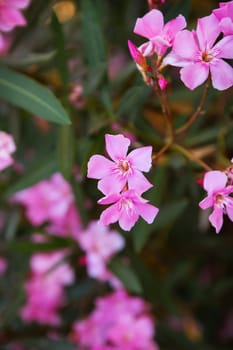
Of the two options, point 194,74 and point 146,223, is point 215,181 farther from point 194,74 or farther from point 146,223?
point 146,223

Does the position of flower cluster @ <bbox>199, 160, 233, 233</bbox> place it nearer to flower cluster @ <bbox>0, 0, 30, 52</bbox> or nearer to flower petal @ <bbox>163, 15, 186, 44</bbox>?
flower petal @ <bbox>163, 15, 186, 44</bbox>

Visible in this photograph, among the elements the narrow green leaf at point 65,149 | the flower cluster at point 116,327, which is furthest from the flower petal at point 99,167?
the flower cluster at point 116,327

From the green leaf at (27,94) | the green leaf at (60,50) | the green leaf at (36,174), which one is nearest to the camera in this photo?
the green leaf at (27,94)

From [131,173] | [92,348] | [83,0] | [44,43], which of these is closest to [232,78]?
[131,173]

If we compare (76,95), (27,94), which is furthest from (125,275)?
(27,94)

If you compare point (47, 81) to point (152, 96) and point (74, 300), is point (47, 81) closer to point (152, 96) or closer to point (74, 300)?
point (152, 96)

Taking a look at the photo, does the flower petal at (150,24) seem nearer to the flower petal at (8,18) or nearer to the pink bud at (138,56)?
the pink bud at (138,56)
